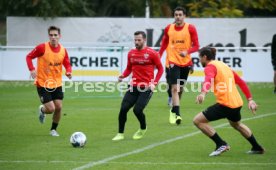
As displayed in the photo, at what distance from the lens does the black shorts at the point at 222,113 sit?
11.5 m

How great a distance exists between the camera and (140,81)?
14.0 m

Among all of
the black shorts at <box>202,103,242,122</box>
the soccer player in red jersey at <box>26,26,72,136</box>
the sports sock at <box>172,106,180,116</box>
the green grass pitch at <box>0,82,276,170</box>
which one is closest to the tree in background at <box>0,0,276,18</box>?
the green grass pitch at <box>0,82,276,170</box>

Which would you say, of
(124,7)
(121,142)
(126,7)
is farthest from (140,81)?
(124,7)

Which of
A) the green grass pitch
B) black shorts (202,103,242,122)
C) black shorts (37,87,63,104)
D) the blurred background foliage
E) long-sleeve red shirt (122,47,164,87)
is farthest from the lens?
the blurred background foliage

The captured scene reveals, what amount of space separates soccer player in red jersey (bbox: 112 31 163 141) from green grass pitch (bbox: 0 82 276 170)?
1.35ft

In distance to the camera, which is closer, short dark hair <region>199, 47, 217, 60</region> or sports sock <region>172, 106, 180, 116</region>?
short dark hair <region>199, 47, 217, 60</region>

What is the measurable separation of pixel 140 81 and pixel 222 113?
2.81 m

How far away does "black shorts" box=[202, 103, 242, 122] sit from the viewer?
11531 millimetres

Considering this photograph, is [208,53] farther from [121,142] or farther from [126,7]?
[126,7]

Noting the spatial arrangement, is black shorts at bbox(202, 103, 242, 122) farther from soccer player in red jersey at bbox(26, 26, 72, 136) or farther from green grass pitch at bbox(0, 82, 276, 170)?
soccer player in red jersey at bbox(26, 26, 72, 136)

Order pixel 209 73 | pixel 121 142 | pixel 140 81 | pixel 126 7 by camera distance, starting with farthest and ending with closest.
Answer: pixel 126 7 → pixel 140 81 → pixel 121 142 → pixel 209 73

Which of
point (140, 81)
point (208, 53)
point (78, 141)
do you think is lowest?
point (78, 141)

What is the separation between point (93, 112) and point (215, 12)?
20.6 m

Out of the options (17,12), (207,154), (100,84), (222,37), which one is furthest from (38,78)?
(17,12)
